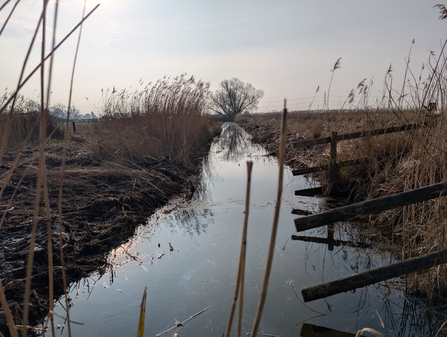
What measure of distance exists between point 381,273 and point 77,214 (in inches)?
132

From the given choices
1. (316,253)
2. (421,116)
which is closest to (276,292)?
(316,253)

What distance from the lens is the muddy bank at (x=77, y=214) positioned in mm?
2764

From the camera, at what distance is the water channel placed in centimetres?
242

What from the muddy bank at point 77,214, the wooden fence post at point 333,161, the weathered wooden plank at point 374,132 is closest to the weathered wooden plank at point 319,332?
the muddy bank at point 77,214

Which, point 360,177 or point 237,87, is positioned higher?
point 237,87

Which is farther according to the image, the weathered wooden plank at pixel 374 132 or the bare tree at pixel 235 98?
the bare tree at pixel 235 98

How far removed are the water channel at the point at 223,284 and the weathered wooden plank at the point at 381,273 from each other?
0.34 metres

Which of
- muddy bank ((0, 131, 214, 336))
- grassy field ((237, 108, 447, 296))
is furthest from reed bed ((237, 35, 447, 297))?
muddy bank ((0, 131, 214, 336))

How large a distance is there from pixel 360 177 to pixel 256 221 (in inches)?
75.5

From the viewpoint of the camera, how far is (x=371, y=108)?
564 cm

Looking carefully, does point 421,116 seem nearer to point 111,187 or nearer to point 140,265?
point 140,265

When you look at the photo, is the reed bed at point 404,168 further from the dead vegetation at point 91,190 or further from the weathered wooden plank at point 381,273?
the dead vegetation at point 91,190

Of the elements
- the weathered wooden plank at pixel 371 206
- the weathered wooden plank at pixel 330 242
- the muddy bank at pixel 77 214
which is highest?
the weathered wooden plank at pixel 371 206

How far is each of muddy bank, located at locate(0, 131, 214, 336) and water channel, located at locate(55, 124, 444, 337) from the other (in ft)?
0.64
